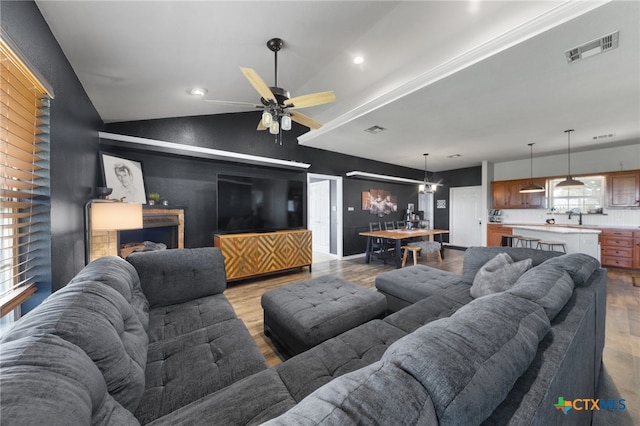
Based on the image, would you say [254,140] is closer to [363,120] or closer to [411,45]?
[363,120]

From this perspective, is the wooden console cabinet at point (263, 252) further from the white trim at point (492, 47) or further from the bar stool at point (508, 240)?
the bar stool at point (508, 240)

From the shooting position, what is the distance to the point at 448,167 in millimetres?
7625

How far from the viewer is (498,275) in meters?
1.96

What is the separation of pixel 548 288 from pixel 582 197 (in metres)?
7.01

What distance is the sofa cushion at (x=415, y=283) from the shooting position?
2426 mm

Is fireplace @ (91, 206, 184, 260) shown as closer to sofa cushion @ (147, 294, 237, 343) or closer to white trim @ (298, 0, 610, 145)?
sofa cushion @ (147, 294, 237, 343)

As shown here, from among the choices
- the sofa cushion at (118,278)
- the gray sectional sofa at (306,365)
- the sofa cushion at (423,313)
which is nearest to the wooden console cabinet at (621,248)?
the gray sectional sofa at (306,365)

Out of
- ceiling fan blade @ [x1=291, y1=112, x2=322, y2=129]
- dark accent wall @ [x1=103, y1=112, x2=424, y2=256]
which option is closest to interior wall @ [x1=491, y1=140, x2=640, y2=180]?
dark accent wall @ [x1=103, y1=112, x2=424, y2=256]

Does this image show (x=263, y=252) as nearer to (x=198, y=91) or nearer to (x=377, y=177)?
(x=198, y=91)

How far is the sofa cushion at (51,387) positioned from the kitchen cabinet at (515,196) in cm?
826

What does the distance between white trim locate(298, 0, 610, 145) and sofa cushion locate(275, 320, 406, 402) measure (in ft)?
8.36

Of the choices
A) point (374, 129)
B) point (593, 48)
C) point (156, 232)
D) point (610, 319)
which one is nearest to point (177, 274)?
point (156, 232)

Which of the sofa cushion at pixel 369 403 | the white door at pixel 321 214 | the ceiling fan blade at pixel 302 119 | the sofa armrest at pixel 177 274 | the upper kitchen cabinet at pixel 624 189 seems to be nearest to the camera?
the sofa cushion at pixel 369 403

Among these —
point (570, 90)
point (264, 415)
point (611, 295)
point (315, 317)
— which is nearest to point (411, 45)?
point (570, 90)
